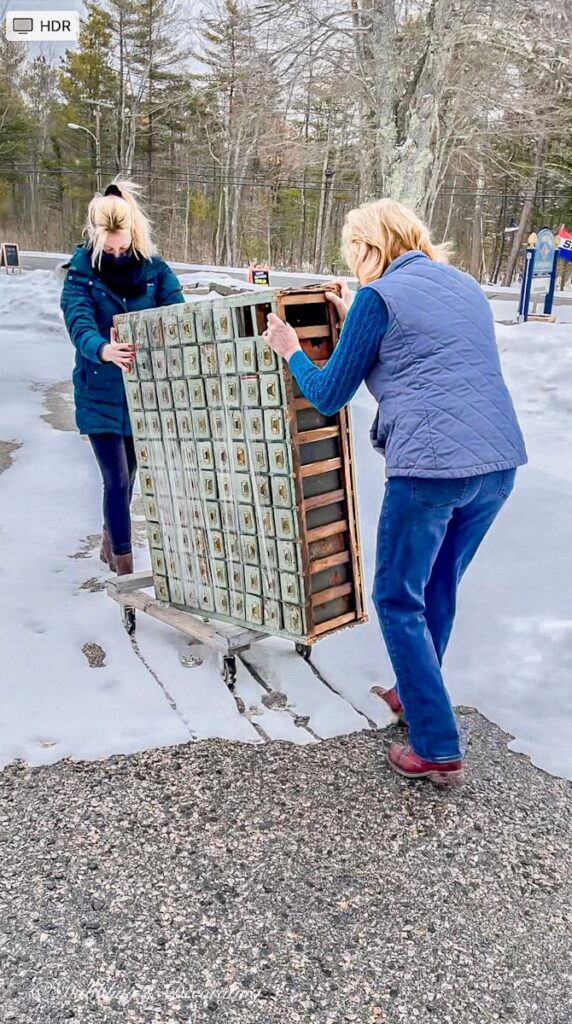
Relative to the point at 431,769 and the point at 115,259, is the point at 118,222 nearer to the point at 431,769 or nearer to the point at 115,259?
the point at 115,259

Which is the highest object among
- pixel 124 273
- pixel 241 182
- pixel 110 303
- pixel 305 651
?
pixel 124 273

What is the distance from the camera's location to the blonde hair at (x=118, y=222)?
3.26 meters

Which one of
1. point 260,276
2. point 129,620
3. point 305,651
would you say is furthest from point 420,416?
point 260,276

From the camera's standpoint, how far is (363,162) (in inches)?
589

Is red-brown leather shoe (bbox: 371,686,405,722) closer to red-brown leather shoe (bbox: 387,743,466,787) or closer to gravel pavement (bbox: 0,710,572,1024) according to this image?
gravel pavement (bbox: 0,710,572,1024)

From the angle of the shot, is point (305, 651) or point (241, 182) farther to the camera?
point (241, 182)

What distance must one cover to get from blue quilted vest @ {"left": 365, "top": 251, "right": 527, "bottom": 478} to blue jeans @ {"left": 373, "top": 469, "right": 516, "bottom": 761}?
0.24 ft

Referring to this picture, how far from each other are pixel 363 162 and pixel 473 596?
13.2 meters

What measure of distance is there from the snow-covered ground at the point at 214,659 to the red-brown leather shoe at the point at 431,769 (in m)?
0.31

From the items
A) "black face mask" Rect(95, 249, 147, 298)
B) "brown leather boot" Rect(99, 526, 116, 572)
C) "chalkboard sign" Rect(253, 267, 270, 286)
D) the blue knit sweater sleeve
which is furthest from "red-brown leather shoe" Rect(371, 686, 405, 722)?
"chalkboard sign" Rect(253, 267, 270, 286)

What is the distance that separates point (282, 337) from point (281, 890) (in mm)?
1537

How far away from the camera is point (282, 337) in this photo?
7.85 ft

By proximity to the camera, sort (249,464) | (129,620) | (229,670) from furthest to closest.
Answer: (129,620) → (229,670) → (249,464)

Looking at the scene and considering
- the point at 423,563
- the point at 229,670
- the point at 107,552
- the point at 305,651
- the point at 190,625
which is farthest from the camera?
the point at 107,552
